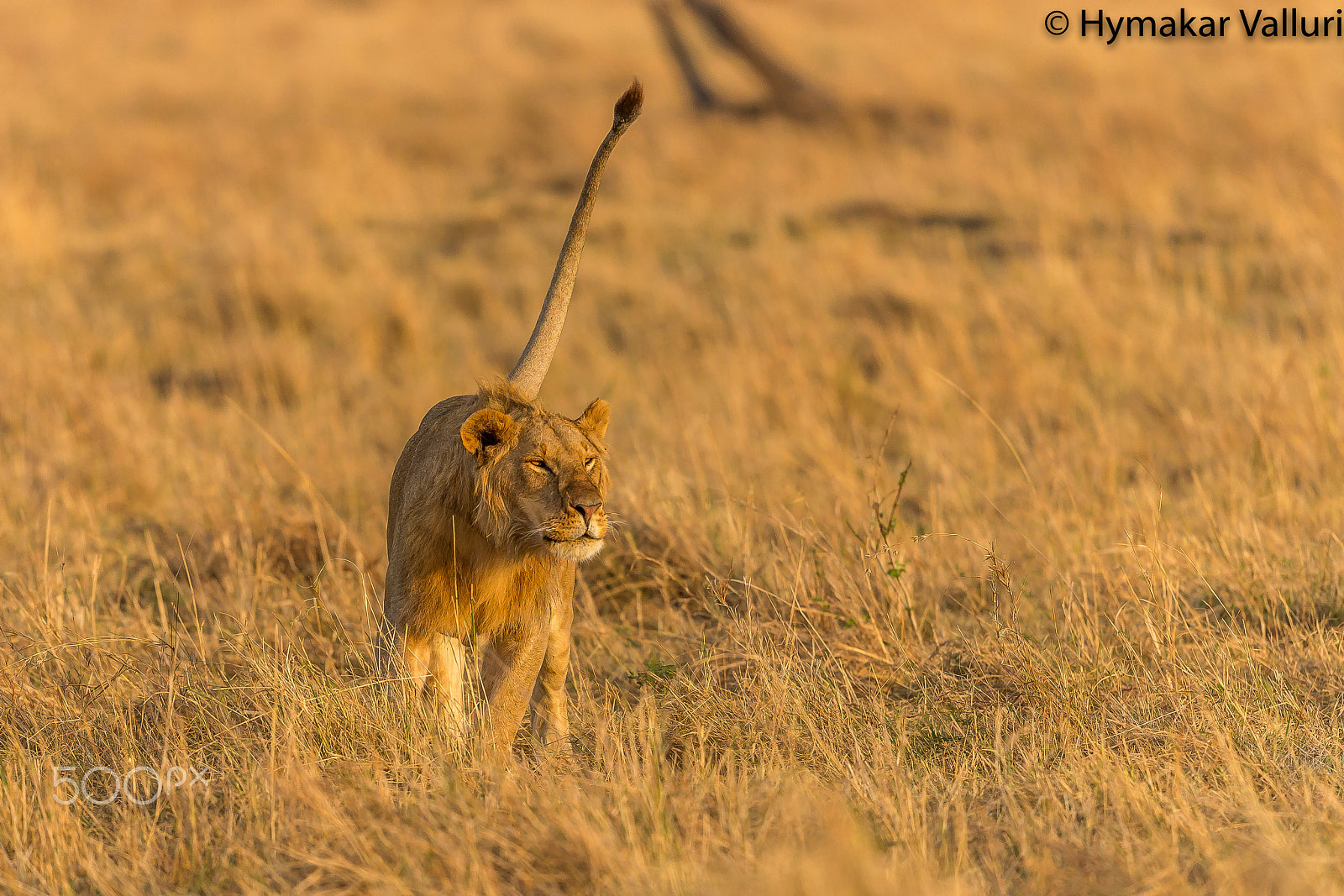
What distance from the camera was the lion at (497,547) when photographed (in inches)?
140

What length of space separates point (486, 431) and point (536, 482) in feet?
0.63

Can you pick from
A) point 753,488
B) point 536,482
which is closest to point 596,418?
point 536,482

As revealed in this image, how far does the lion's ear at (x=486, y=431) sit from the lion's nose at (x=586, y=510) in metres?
0.30

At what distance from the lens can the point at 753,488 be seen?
6.06 m

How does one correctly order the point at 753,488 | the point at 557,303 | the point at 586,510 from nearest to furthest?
the point at 586,510 < the point at 557,303 < the point at 753,488

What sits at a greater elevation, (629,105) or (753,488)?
(629,105)

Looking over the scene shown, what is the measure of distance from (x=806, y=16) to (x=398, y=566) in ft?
90.7

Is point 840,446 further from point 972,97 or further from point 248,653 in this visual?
point 972,97

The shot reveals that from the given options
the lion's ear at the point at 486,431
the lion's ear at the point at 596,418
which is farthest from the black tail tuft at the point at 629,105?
the lion's ear at the point at 486,431

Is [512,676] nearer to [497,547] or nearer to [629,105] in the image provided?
[497,547]

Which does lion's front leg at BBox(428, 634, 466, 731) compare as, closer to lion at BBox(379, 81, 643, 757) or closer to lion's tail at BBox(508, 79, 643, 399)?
lion at BBox(379, 81, 643, 757)

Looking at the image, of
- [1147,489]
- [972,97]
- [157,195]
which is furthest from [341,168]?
[1147,489]

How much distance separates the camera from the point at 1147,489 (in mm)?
5801

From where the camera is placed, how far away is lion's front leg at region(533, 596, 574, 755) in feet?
13.2
